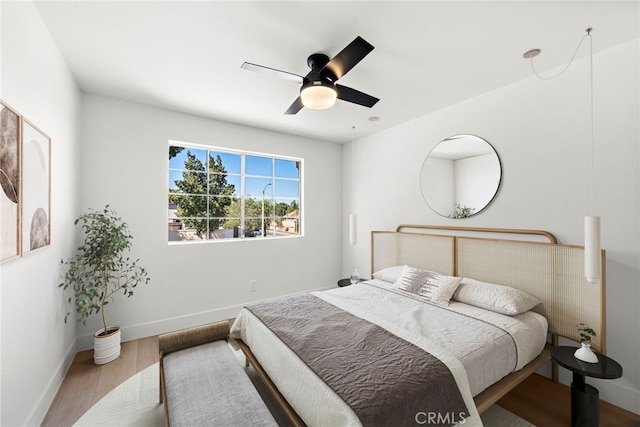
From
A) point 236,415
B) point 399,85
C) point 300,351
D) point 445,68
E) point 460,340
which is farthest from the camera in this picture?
point 399,85

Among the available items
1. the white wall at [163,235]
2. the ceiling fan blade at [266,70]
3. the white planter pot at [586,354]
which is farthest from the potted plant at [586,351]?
the white wall at [163,235]

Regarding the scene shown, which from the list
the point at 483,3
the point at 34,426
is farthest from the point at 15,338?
the point at 483,3

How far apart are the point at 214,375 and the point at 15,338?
43.5 inches

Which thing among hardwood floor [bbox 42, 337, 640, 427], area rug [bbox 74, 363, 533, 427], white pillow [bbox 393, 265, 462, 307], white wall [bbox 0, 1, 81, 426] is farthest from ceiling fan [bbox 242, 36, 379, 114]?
hardwood floor [bbox 42, 337, 640, 427]

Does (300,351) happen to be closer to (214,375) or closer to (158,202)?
(214,375)

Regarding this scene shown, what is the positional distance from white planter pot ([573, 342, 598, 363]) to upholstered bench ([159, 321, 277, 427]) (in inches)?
80.6

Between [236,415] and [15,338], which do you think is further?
[15,338]

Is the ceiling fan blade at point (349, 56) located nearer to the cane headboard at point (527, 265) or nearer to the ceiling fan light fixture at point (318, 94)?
the ceiling fan light fixture at point (318, 94)

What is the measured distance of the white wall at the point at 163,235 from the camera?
9.30 ft

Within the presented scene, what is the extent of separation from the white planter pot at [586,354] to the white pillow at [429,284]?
875 millimetres

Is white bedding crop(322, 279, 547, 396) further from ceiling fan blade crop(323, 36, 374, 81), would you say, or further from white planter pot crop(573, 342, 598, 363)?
ceiling fan blade crop(323, 36, 374, 81)

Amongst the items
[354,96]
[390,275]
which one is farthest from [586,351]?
[354,96]

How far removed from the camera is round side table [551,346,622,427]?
5.46 feet

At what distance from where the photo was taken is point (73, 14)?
5.55ft
